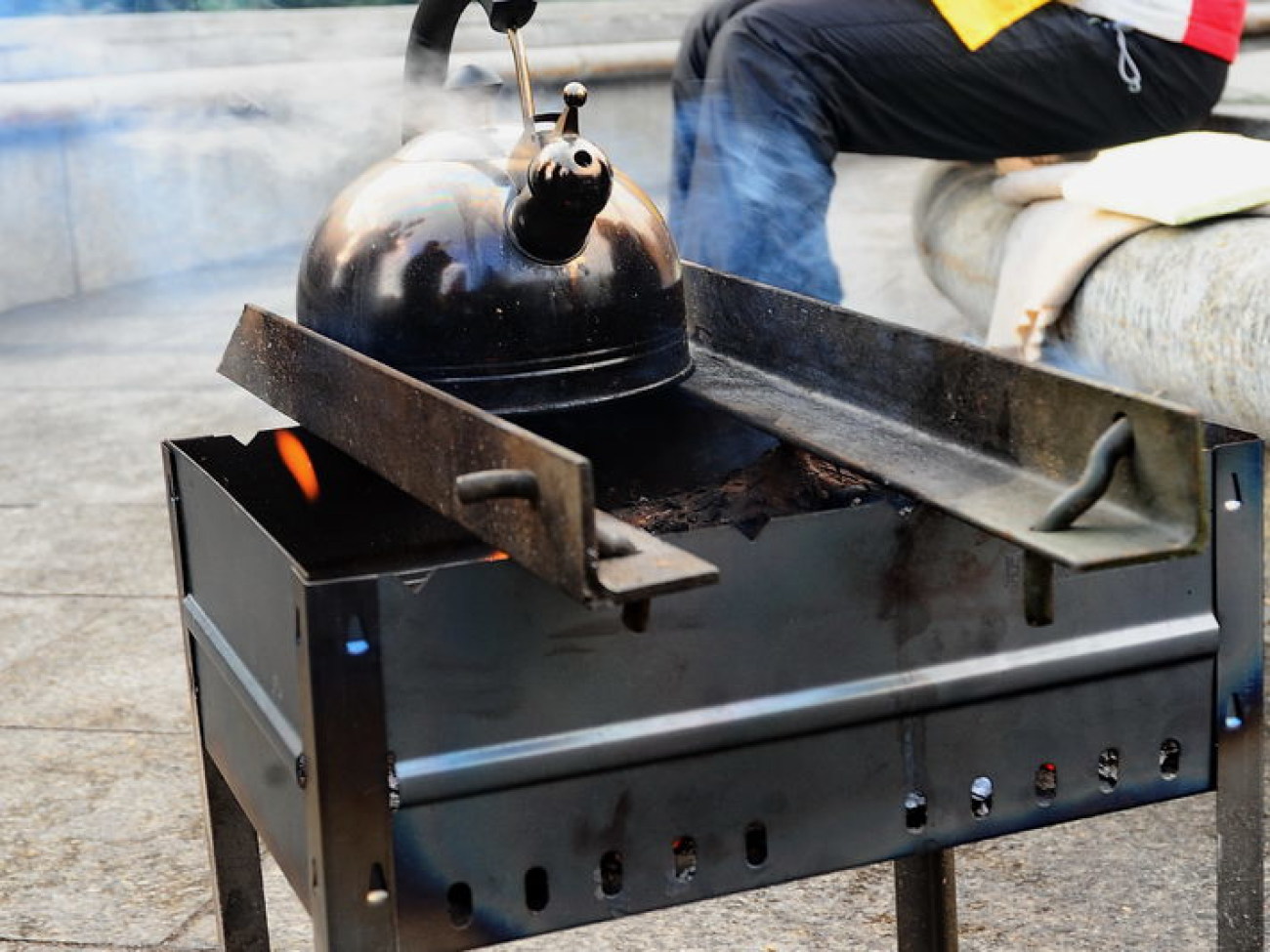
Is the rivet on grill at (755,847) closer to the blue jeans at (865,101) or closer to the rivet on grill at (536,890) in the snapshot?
the rivet on grill at (536,890)

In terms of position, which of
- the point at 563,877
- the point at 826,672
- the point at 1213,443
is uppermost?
the point at 1213,443

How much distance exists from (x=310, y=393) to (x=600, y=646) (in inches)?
17.6

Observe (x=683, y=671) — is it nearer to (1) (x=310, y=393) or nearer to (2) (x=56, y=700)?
(1) (x=310, y=393)

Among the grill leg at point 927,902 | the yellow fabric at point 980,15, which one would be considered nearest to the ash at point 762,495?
the grill leg at point 927,902

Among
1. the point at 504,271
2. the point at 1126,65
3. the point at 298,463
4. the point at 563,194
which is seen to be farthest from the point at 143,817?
the point at 1126,65

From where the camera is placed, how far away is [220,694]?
172 cm

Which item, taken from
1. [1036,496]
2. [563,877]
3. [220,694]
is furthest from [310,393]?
[1036,496]

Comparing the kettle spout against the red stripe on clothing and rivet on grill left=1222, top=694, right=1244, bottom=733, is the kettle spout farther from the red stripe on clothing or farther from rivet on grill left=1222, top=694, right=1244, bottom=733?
the red stripe on clothing

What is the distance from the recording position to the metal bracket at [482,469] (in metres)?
1.13

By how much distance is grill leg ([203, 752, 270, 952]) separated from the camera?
1903 mm

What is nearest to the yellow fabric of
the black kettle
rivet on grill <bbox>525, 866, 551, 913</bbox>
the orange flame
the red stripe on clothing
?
the red stripe on clothing

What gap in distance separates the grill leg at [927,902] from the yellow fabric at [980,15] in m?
2.48

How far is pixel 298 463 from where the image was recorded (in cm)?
188

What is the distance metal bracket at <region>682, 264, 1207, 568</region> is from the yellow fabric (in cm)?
211
